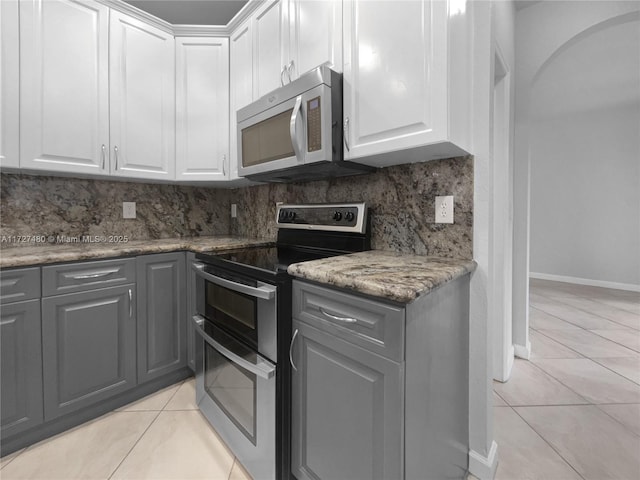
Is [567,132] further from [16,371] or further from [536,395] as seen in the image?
[16,371]

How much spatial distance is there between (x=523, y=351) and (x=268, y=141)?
2.50 metres

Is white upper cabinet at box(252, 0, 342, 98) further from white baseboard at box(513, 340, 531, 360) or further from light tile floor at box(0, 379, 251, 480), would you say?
white baseboard at box(513, 340, 531, 360)

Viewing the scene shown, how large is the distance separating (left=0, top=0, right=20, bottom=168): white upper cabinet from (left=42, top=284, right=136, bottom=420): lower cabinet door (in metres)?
0.86

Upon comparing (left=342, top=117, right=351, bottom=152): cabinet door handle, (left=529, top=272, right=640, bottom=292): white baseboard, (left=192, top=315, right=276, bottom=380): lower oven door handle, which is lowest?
(left=529, top=272, right=640, bottom=292): white baseboard

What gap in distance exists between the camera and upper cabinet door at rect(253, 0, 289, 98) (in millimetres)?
1712

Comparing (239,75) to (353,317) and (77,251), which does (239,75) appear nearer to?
(77,251)

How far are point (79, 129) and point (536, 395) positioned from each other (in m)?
3.30

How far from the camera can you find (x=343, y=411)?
0.99 metres

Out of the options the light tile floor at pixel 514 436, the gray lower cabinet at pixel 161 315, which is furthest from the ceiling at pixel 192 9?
the light tile floor at pixel 514 436

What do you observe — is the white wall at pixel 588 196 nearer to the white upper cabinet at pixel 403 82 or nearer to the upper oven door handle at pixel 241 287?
the white upper cabinet at pixel 403 82

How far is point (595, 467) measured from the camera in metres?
1.38

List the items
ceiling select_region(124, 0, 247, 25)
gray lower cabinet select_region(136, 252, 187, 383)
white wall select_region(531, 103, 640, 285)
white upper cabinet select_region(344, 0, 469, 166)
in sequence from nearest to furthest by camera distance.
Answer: white upper cabinet select_region(344, 0, 469, 166), gray lower cabinet select_region(136, 252, 187, 383), ceiling select_region(124, 0, 247, 25), white wall select_region(531, 103, 640, 285)

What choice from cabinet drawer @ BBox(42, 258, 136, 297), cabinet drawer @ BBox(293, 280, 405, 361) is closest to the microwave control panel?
cabinet drawer @ BBox(293, 280, 405, 361)

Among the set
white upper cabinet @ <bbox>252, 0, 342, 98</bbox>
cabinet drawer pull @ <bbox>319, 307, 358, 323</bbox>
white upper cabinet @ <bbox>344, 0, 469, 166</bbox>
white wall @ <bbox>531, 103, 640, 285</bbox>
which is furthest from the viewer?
white wall @ <bbox>531, 103, 640, 285</bbox>
